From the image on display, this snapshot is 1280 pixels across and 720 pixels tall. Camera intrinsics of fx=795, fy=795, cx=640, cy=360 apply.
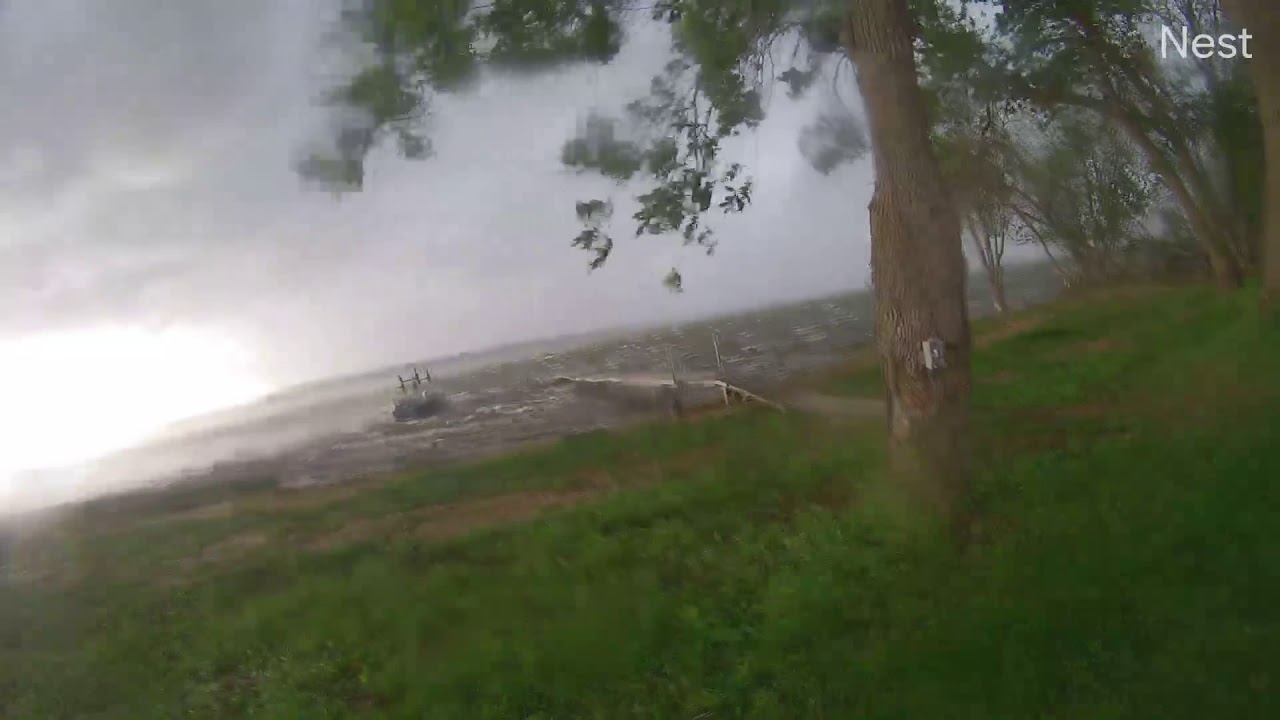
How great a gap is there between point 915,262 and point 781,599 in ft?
9.00

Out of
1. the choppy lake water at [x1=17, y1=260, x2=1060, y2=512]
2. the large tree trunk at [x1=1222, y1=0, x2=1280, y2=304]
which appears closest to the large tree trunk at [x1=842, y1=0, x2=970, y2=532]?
the large tree trunk at [x1=1222, y1=0, x2=1280, y2=304]

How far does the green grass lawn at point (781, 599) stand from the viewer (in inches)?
174

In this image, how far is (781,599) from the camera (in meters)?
5.70

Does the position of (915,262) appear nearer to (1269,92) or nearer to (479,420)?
(1269,92)

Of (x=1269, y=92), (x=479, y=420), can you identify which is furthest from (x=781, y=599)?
(x=479, y=420)

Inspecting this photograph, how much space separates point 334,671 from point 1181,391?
1105cm

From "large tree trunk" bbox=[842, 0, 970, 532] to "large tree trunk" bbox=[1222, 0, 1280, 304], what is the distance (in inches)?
283

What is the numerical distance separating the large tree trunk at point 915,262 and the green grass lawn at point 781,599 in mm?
674

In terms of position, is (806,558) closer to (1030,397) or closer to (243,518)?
(1030,397)

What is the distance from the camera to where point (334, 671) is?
6.37 meters

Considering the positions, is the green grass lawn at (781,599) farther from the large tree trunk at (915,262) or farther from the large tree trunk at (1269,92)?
the large tree trunk at (1269,92)

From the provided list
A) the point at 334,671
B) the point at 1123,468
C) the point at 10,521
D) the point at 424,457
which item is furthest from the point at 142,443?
the point at 1123,468

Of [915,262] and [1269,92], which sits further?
[1269,92]

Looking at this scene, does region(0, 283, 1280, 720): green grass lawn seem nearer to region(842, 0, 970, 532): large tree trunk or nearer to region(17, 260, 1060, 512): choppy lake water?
region(842, 0, 970, 532): large tree trunk
